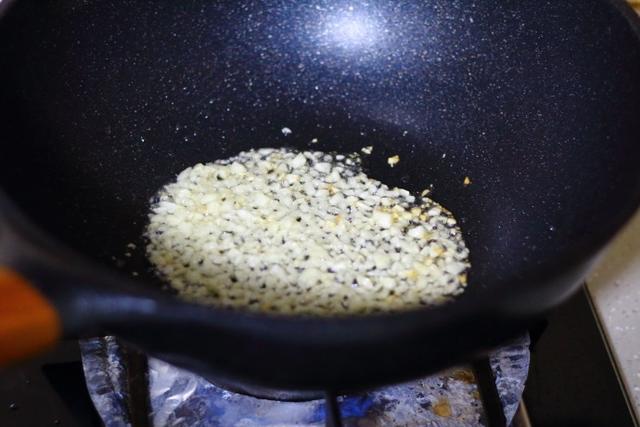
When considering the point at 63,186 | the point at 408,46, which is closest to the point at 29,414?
the point at 63,186

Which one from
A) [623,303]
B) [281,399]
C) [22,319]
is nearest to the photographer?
[22,319]

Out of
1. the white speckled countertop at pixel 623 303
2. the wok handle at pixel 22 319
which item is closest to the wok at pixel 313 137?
the wok handle at pixel 22 319

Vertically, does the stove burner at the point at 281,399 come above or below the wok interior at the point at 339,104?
below

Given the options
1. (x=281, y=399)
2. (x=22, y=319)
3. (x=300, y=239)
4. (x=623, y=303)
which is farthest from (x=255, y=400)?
(x=623, y=303)

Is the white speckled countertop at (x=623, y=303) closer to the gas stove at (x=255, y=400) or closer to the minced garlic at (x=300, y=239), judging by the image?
the gas stove at (x=255, y=400)

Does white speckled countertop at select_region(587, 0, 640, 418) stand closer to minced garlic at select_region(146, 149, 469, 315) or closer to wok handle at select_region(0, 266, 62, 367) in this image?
minced garlic at select_region(146, 149, 469, 315)

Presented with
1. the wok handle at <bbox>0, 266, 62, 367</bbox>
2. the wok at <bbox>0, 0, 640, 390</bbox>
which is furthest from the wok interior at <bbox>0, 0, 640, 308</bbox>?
the wok handle at <bbox>0, 266, 62, 367</bbox>

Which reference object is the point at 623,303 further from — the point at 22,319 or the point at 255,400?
the point at 22,319

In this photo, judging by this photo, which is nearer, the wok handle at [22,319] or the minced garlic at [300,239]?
the wok handle at [22,319]
